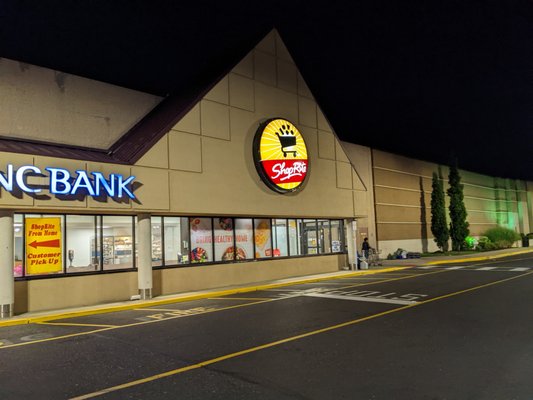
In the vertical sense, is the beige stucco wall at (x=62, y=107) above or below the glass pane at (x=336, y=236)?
above

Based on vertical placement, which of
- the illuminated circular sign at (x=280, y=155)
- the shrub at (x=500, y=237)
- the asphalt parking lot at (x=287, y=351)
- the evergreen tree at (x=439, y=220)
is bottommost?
the asphalt parking lot at (x=287, y=351)

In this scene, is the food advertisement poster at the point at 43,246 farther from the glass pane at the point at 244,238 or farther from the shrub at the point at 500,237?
the shrub at the point at 500,237

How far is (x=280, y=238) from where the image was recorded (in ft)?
74.4

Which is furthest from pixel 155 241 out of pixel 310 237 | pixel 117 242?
pixel 310 237

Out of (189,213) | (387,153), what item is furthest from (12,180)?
(387,153)

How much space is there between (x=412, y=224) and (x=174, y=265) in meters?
25.3

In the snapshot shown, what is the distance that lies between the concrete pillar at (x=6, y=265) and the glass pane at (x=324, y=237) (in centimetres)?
1594

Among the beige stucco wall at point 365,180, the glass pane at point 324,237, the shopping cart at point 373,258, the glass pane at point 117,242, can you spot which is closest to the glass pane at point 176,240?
the glass pane at point 117,242

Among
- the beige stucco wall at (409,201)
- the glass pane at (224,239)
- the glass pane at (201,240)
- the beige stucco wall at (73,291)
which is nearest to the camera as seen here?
the beige stucco wall at (73,291)

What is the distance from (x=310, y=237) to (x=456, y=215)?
2124cm

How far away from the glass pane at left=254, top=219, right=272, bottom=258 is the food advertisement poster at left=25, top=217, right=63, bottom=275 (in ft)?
30.6

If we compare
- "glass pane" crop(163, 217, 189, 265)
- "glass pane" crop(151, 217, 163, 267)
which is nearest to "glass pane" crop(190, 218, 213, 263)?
"glass pane" crop(163, 217, 189, 265)

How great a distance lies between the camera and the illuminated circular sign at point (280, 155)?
2077cm

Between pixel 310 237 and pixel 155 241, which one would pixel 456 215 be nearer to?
pixel 310 237
